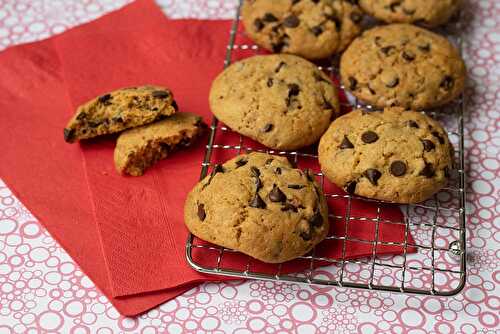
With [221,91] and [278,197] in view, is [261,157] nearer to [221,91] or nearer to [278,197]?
[278,197]

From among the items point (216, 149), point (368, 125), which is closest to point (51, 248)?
point (216, 149)

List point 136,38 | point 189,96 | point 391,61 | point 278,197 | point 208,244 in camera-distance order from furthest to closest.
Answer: point 136,38 → point 189,96 → point 391,61 → point 208,244 → point 278,197

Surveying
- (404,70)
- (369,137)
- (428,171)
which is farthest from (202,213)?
(404,70)

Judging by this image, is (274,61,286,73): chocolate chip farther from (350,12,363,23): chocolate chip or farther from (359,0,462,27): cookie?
(359,0,462,27): cookie

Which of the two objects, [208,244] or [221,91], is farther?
[221,91]

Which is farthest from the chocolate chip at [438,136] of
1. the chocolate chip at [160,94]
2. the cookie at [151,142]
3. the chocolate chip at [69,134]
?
the chocolate chip at [69,134]

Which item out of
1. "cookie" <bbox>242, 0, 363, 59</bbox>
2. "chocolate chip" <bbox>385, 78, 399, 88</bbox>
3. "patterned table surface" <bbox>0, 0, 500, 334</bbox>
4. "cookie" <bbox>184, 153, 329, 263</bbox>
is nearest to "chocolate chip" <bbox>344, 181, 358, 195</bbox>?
"cookie" <bbox>184, 153, 329, 263</bbox>

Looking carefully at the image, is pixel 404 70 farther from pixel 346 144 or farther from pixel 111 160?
pixel 111 160
